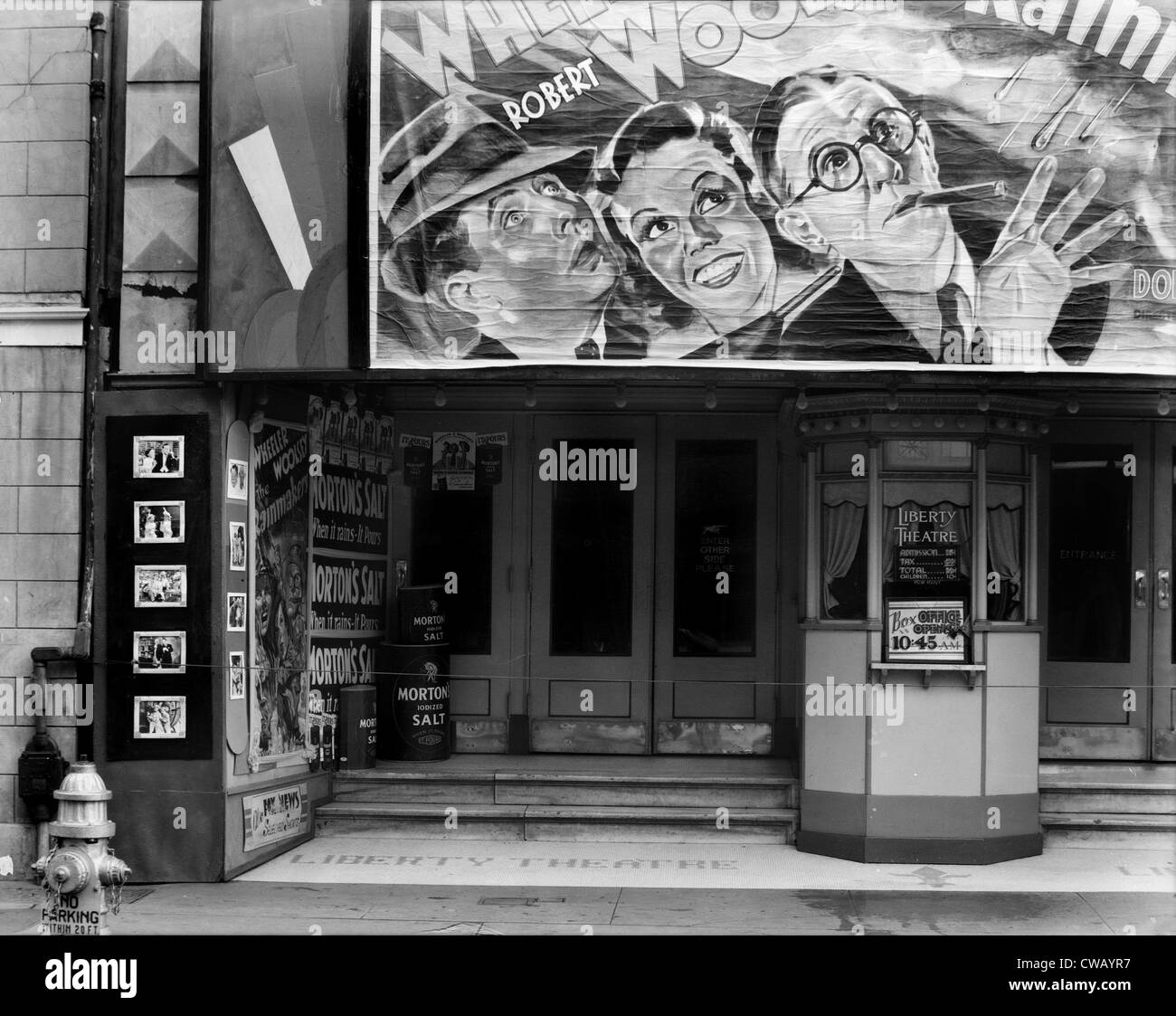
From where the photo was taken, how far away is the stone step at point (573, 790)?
442 inches

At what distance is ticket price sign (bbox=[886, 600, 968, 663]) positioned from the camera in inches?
411

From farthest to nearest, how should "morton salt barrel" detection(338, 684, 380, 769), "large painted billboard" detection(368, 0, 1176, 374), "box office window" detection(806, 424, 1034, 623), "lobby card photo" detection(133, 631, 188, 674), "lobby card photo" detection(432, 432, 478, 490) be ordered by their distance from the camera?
"lobby card photo" detection(432, 432, 478, 490), "morton salt barrel" detection(338, 684, 380, 769), "box office window" detection(806, 424, 1034, 623), "lobby card photo" detection(133, 631, 188, 674), "large painted billboard" detection(368, 0, 1176, 374)

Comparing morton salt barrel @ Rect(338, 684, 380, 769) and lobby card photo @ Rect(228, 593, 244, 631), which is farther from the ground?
lobby card photo @ Rect(228, 593, 244, 631)

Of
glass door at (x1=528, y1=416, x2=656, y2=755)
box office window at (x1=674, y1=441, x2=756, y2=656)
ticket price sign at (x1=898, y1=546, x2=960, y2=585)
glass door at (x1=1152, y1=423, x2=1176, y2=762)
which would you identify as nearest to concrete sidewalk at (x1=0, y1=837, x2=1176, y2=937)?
glass door at (x1=1152, y1=423, x2=1176, y2=762)

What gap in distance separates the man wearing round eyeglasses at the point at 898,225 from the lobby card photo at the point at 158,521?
4.78 metres

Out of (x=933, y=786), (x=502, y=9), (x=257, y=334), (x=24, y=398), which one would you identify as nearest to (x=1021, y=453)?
(x=933, y=786)

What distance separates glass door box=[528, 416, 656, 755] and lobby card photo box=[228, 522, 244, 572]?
3299 millimetres

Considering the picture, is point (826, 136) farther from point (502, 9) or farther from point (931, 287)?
point (502, 9)

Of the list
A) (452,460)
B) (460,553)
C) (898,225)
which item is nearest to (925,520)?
(898,225)

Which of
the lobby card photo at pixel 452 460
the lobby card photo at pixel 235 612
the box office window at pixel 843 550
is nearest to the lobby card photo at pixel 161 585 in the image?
the lobby card photo at pixel 235 612

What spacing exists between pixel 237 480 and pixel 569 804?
3784 millimetres

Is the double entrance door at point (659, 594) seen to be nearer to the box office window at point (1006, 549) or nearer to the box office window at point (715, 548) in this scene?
the box office window at point (715, 548)

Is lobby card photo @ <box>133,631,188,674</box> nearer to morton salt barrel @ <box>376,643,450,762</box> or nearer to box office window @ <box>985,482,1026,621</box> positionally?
morton salt barrel @ <box>376,643,450,762</box>

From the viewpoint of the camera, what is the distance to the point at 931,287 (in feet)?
31.7
